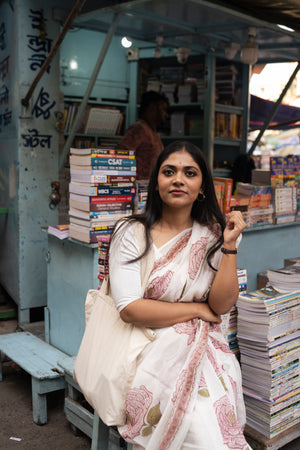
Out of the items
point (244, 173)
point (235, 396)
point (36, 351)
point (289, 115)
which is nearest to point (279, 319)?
point (235, 396)

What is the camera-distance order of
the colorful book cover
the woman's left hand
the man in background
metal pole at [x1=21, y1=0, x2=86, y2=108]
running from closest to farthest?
the woman's left hand
metal pole at [x1=21, y1=0, x2=86, y2=108]
the colorful book cover
the man in background

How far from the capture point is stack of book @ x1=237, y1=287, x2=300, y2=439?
2584 millimetres

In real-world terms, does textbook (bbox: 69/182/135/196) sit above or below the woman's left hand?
above

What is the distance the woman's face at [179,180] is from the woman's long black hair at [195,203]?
0.10 feet

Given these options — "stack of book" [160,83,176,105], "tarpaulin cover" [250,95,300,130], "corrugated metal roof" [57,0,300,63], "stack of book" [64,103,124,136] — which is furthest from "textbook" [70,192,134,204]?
"tarpaulin cover" [250,95,300,130]

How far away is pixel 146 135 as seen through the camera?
14.8ft

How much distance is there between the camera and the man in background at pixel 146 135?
14.7 feet

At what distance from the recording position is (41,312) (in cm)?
457

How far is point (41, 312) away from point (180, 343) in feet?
9.62

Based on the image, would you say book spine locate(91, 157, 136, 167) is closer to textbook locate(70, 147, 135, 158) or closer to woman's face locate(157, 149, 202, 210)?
textbook locate(70, 147, 135, 158)

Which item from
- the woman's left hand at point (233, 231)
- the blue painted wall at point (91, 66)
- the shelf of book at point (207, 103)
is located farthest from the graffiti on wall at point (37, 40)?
the woman's left hand at point (233, 231)

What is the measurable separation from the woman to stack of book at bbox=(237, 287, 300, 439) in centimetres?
59

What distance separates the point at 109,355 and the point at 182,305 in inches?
13.4

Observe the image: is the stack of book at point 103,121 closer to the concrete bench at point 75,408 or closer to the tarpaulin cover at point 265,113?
the tarpaulin cover at point 265,113
